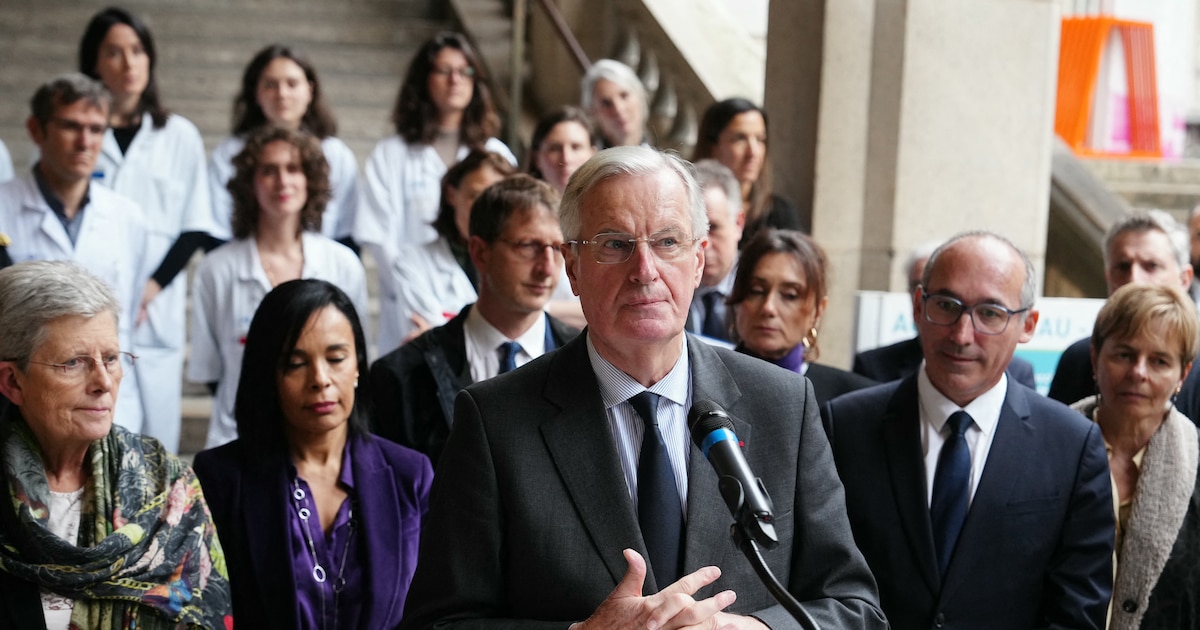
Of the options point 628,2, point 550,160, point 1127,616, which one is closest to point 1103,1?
point 628,2

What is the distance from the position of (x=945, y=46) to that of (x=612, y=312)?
481cm

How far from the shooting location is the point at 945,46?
705cm

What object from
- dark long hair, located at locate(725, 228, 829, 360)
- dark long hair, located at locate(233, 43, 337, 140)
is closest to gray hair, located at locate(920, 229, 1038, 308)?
dark long hair, located at locate(725, 228, 829, 360)

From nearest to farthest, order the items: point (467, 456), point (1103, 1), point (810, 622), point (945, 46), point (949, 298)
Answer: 1. point (810, 622)
2. point (467, 456)
3. point (949, 298)
4. point (945, 46)
5. point (1103, 1)

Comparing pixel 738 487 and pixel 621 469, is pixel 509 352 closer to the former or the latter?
pixel 621 469

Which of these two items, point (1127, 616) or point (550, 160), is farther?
point (550, 160)

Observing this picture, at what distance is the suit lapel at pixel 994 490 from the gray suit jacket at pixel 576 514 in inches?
35.4

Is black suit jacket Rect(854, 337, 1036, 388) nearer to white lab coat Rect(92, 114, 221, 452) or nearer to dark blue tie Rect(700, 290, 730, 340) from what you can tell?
dark blue tie Rect(700, 290, 730, 340)

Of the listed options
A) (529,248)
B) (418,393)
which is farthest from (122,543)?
(529,248)

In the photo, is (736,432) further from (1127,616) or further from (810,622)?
(1127,616)

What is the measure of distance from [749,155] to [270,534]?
3.34 meters

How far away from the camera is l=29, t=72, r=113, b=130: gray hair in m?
5.89

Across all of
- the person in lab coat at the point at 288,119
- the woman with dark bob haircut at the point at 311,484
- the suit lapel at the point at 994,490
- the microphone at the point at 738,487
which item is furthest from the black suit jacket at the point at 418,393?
the person in lab coat at the point at 288,119

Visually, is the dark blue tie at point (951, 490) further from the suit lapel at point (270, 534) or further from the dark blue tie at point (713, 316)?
the dark blue tie at point (713, 316)
